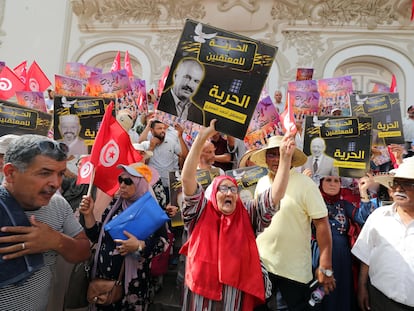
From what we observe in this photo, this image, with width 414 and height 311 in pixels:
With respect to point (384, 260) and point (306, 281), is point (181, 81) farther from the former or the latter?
point (384, 260)

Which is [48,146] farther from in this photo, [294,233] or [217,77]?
[294,233]

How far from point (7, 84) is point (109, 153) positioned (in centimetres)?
369

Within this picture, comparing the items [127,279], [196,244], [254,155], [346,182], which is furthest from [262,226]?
[346,182]

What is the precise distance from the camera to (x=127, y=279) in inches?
92.3

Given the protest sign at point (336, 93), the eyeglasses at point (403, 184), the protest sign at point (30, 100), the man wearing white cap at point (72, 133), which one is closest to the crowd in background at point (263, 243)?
the eyeglasses at point (403, 184)

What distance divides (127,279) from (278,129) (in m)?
2.63

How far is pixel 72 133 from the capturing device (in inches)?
141

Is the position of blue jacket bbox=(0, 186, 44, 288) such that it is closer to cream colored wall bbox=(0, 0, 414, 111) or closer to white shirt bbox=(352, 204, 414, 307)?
white shirt bbox=(352, 204, 414, 307)

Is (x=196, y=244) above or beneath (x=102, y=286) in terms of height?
above

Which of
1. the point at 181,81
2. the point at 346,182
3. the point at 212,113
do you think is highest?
the point at 181,81

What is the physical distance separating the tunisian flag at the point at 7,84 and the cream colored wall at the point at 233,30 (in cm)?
624

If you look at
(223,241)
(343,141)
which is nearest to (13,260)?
(223,241)

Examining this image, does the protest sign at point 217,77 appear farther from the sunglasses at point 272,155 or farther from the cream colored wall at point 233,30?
the cream colored wall at point 233,30

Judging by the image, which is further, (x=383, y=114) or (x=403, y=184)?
(x=383, y=114)
